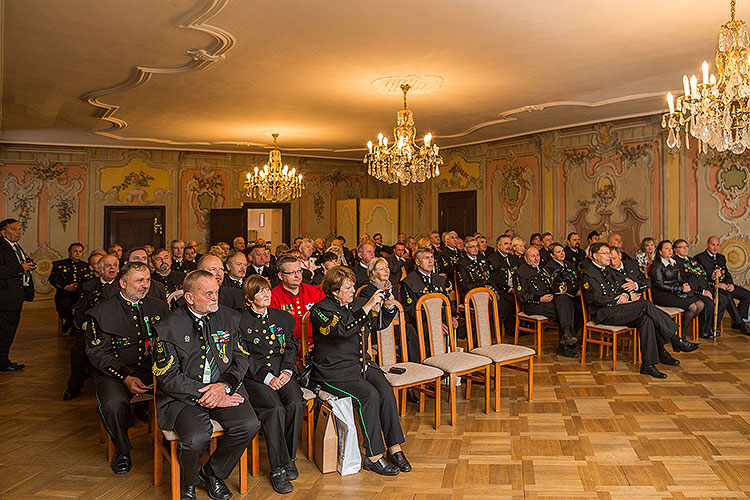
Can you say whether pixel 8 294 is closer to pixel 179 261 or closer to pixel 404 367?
pixel 179 261

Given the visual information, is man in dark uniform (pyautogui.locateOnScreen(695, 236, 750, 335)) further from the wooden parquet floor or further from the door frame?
the door frame

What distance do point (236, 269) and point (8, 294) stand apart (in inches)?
105

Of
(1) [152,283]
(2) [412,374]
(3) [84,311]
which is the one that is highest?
(1) [152,283]

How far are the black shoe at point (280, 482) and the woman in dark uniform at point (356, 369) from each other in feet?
1.69

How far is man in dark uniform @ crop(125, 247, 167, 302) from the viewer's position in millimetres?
4819

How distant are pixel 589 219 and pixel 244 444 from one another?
8.28m

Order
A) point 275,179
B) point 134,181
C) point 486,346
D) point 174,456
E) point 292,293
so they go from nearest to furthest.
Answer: point 174,456 → point 292,293 → point 486,346 → point 275,179 → point 134,181

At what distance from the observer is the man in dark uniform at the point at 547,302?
6582mm

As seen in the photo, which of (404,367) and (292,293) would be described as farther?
(292,293)

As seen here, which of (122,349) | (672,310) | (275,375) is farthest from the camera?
(672,310)

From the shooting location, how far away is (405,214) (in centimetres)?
1356

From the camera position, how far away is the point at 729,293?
7.79 metres

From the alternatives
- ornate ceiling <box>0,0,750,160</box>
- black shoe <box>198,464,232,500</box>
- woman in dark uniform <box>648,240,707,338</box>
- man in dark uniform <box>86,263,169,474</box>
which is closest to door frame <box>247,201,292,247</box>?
ornate ceiling <box>0,0,750,160</box>

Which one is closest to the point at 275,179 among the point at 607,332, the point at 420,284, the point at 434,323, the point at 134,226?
the point at 134,226
